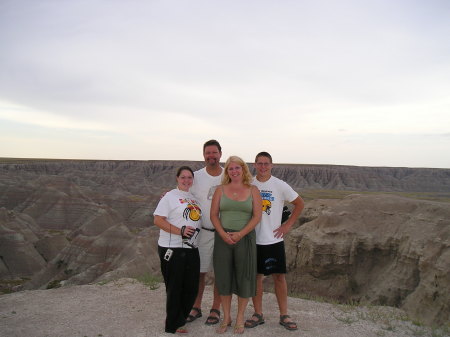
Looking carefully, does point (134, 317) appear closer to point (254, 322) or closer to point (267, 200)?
point (254, 322)

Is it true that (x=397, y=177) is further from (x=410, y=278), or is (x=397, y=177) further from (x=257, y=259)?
(x=257, y=259)

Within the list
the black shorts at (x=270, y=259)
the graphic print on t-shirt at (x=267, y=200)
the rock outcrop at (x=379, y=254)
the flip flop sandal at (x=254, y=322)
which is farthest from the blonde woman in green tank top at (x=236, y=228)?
the rock outcrop at (x=379, y=254)

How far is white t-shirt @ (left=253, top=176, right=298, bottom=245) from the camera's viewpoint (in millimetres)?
5312

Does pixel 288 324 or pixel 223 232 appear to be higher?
pixel 223 232

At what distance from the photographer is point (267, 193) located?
541cm

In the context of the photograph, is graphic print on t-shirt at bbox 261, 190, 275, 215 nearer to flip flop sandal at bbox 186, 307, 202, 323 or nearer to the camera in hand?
the camera in hand

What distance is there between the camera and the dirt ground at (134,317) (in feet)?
18.6

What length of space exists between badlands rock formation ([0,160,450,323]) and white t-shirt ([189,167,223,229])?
711cm

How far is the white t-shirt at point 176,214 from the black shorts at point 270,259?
3.39 ft

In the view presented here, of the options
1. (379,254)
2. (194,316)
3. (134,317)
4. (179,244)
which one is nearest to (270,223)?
(179,244)

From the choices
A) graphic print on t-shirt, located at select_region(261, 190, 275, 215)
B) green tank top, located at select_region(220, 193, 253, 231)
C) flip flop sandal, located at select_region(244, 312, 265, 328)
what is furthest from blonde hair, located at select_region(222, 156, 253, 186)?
flip flop sandal, located at select_region(244, 312, 265, 328)

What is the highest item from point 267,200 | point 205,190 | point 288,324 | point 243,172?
point 243,172

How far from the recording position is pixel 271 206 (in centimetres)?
538

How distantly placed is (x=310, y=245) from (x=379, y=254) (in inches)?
91.1
